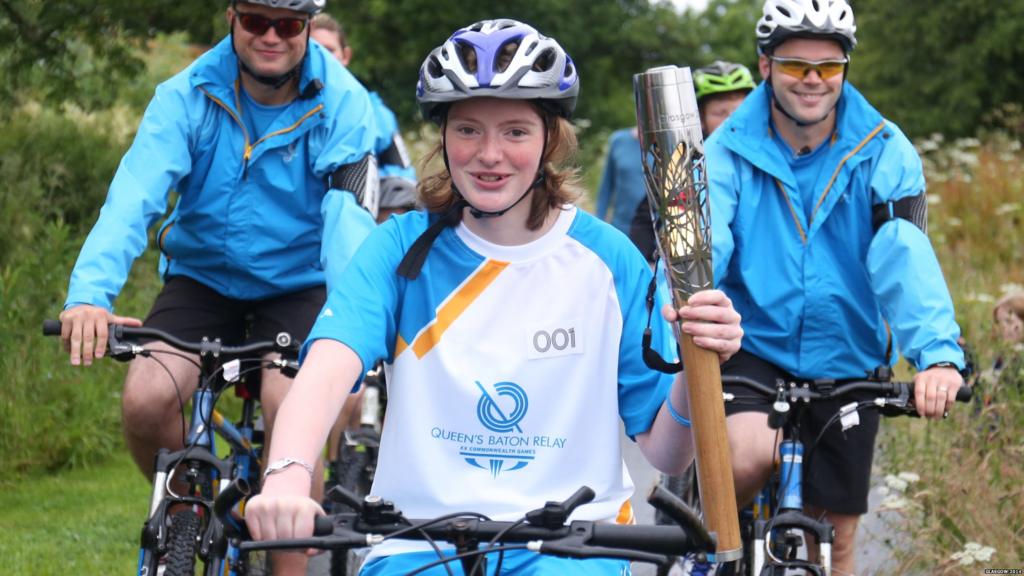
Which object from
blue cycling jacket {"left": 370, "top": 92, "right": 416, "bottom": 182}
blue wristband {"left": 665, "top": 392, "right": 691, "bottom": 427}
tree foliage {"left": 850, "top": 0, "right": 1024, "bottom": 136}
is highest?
tree foliage {"left": 850, "top": 0, "right": 1024, "bottom": 136}

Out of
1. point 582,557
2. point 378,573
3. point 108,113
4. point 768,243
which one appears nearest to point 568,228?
point 378,573

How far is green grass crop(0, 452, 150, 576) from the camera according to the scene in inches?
301

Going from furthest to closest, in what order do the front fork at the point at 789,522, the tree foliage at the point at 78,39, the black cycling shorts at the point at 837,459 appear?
1. the tree foliage at the point at 78,39
2. the black cycling shorts at the point at 837,459
3. the front fork at the point at 789,522

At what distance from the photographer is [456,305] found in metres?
4.16

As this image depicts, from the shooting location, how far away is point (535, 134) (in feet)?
13.9

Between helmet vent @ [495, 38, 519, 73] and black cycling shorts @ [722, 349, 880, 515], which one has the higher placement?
helmet vent @ [495, 38, 519, 73]

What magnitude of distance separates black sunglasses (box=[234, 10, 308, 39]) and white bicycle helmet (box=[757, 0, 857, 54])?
1.77 metres

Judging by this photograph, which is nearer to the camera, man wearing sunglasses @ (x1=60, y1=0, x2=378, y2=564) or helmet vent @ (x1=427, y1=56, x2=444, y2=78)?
helmet vent @ (x1=427, y1=56, x2=444, y2=78)

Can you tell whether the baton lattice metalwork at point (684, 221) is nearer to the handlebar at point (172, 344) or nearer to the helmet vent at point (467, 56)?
the helmet vent at point (467, 56)

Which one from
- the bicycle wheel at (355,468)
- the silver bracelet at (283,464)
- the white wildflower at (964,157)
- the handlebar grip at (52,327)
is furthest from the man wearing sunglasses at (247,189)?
the white wildflower at (964,157)

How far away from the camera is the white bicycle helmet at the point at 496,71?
13.5 feet

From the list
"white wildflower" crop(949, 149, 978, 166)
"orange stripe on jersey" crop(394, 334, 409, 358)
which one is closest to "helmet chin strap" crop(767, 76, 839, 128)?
"orange stripe on jersey" crop(394, 334, 409, 358)

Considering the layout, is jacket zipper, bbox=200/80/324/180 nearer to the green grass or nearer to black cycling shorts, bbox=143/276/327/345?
black cycling shorts, bbox=143/276/327/345

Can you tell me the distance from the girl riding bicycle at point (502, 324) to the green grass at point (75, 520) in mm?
3878
